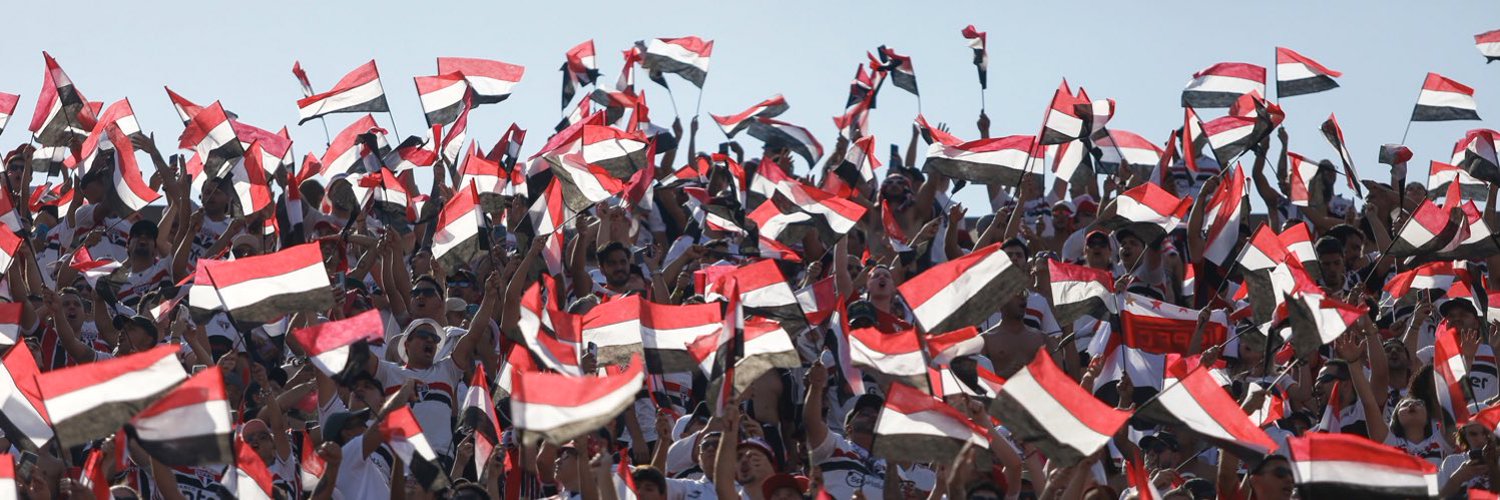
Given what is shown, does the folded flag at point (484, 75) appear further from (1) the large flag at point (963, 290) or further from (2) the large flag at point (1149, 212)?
(1) the large flag at point (963, 290)

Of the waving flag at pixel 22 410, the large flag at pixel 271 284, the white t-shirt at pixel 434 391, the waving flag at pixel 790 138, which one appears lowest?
the waving flag at pixel 790 138

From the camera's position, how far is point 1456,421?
9.79 metres

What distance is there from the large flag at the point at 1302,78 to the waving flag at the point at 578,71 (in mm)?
5507

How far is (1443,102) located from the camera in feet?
50.0

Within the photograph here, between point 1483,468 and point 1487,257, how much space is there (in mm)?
2944

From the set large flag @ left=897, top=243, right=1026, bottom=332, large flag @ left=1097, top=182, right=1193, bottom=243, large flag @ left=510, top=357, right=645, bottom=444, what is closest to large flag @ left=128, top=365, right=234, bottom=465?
large flag @ left=510, top=357, right=645, bottom=444

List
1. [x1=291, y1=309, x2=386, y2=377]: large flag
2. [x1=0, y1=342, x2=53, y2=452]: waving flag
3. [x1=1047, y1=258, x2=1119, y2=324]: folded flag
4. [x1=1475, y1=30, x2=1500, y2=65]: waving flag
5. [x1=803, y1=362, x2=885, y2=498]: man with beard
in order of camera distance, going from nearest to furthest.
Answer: [x1=0, y1=342, x2=53, y2=452]: waving flag → [x1=803, y1=362, x2=885, y2=498]: man with beard → [x1=291, y1=309, x2=386, y2=377]: large flag → [x1=1047, y1=258, x2=1119, y2=324]: folded flag → [x1=1475, y1=30, x2=1500, y2=65]: waving flag

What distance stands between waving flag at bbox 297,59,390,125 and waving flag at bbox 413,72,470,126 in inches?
19.0

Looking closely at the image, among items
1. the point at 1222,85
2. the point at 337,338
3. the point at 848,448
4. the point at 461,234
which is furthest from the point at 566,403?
the point at 1222,85

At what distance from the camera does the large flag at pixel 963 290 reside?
9891 millimetres

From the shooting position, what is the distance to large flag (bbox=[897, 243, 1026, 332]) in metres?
9.89

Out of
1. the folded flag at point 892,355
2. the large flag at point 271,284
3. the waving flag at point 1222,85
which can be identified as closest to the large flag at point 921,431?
the folded flag at point 892,355

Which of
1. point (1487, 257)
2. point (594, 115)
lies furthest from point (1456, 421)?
point (594, 115)

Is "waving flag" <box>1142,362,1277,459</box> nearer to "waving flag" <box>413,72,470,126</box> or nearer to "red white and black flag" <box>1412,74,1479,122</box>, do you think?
"red white and black flag" <box>1412,74,1479,122</box>
